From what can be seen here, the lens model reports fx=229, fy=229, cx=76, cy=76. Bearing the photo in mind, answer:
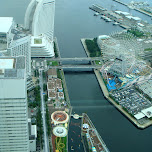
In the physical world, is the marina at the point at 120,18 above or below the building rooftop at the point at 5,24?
above

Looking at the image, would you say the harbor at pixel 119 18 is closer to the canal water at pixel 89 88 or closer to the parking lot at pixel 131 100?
the canal water at pixel 89 88

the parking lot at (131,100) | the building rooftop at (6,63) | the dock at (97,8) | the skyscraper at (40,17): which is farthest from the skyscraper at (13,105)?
the dock at (97,8)

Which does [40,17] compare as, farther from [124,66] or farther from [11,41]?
[124,66]

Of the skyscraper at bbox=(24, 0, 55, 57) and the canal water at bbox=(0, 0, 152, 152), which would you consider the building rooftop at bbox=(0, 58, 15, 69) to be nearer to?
the canal water at bbox=(0, 0, 152, 152)

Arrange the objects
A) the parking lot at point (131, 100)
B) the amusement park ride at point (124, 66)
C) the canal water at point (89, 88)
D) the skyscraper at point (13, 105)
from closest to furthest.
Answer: the skyscraper at point (13, 105), the canal water at point (89, 88), the parking lot at point (131, 100), the amusement park ride at point (124, 66)

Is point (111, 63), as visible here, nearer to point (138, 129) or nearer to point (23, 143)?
point (138, 129)

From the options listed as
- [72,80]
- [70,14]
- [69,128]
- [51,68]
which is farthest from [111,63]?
[70,14]

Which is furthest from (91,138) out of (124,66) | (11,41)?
(11,41)
